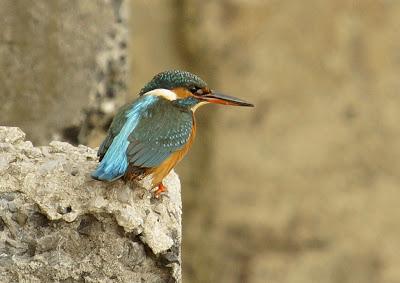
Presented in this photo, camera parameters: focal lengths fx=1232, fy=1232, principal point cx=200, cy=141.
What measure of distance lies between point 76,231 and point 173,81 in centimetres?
66

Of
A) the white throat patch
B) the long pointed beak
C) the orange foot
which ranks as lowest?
the orange foot

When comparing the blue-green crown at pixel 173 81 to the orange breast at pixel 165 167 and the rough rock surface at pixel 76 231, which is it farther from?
the rough rock surface at pixel 76 231

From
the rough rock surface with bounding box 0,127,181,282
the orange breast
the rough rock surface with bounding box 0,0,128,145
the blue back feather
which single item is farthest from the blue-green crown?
the rough rock surface with bounding box 0,0,128,145

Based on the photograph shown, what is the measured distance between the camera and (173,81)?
142 inches

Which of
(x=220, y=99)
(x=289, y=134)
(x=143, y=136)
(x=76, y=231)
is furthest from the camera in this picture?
(x=289, y=134)

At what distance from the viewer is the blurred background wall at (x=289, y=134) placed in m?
7.09

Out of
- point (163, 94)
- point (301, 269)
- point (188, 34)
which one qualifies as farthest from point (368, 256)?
point (163, 94)

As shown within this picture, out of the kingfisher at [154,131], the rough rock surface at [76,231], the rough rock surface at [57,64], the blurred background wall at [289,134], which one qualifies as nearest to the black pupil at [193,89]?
the kingfisher at [154,131]

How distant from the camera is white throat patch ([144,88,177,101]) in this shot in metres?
3.56

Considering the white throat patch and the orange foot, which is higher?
the white throat patch

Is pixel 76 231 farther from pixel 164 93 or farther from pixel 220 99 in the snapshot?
pixel 220 99

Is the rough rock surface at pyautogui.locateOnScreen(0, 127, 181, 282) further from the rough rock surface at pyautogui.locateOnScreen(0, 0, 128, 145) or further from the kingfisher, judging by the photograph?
the rough rock surface at pyautogui.locateOnScreen(0, 0, 128, 145)

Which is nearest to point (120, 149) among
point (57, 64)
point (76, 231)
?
point (76, 231)

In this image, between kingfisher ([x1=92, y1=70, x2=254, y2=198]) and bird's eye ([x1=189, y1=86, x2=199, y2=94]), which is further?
bird's eye ([x1=189, y1=86, x2=199, y2=94])
